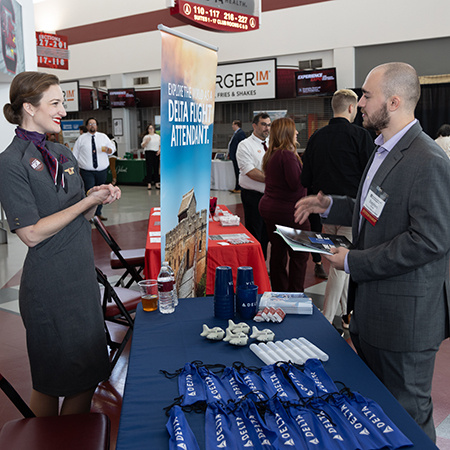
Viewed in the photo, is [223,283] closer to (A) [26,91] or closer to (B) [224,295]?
(B) [224,295]

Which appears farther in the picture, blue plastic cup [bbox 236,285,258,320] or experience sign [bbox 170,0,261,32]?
experience sign [bbox 170,0,261,32]

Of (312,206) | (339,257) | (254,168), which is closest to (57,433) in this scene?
(339,257)

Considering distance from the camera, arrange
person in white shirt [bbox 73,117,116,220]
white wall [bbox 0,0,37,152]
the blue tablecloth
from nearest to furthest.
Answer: the blue tablecloth < white wall [bbox 0,0,37,152] < person in white shirt [bbox 73,117,116,220]

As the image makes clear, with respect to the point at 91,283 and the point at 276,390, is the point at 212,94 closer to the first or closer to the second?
the point at 91,283

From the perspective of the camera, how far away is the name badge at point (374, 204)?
1795 millimetres

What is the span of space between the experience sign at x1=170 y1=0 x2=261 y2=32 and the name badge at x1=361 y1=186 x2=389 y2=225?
4636 millimetres

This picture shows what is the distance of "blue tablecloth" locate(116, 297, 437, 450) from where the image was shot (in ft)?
4.08

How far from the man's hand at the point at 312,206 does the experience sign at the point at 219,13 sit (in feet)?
13.8

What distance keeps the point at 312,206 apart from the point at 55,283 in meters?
1.20

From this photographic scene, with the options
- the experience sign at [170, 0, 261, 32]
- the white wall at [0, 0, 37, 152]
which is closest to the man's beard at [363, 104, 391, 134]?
the experience sign at [170, 0, 261, 32]

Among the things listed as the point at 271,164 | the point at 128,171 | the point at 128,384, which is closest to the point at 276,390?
the point at 128,384

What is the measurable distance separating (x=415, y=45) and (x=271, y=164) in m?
8.07

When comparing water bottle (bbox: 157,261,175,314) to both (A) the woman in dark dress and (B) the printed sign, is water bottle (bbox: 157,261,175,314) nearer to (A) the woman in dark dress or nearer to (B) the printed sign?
(A) the woman in dark dress

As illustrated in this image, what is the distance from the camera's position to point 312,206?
2363 millimetres
